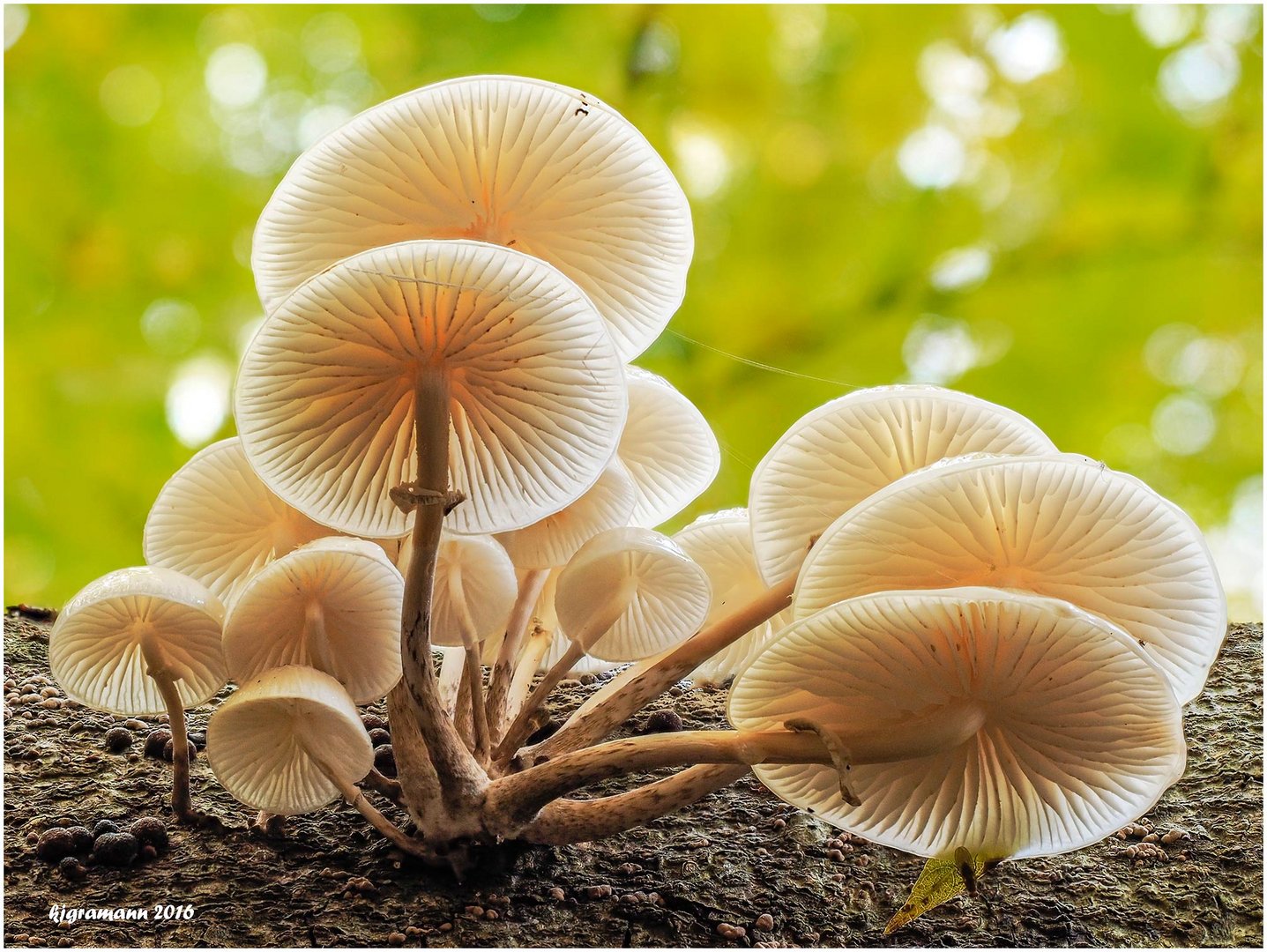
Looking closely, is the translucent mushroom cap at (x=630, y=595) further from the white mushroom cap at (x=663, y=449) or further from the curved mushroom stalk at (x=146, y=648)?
the curved mushroom stalk at (x=146, y=648)

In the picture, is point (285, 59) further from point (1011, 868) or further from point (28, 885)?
point (1011, 868)

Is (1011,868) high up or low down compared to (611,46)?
down

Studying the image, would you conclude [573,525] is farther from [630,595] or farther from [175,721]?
[175,721]

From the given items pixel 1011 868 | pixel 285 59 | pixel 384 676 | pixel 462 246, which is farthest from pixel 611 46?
pixel 1011 868

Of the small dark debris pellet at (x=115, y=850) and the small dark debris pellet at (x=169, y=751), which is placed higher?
the small dark debris pellet at (x=169, y=751)

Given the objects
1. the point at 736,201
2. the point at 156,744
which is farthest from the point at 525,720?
the point at 736,201

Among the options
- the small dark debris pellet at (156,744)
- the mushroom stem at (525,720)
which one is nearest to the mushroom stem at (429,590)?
the mushroom stem at (525,720)
